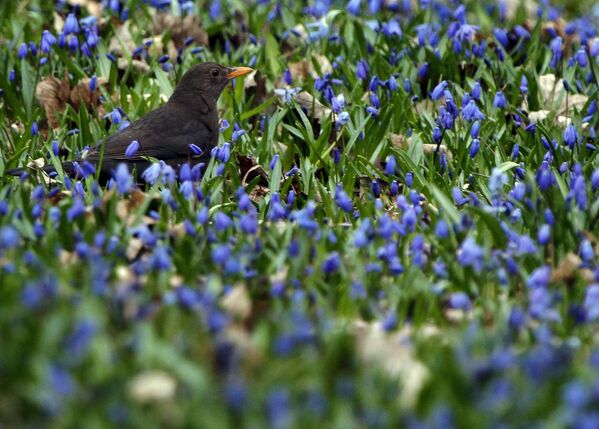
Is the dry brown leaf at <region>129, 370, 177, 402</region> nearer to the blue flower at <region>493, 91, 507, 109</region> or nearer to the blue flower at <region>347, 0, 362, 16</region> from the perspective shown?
the blue flower at <region>493, 91, 507, 109</region>

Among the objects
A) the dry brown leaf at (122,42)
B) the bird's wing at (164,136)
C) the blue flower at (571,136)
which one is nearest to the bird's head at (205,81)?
the bird's wing at (164,136)

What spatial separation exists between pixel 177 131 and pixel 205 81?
20.3 inches

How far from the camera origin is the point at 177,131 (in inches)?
242

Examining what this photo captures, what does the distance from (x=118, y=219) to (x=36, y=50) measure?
10.2 feet

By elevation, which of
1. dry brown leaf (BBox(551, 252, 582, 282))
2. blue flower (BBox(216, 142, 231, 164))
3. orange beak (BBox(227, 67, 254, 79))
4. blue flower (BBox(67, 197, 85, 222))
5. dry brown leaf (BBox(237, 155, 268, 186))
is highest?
blue flower (BBox(67, 197, 85, 222))

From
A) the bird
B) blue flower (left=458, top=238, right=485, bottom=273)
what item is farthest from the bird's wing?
blue flower (left=458, top=238, right=485, bottom=273)

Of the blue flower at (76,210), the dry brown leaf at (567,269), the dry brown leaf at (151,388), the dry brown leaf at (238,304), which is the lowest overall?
the dry brown leaf at (567,269)

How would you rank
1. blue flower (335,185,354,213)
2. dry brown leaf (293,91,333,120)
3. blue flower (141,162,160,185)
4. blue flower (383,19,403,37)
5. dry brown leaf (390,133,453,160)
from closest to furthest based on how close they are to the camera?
blue flower (335,185,354,213) < blue flower (141,162,160,185) < dry brown leaf (390,133,453,160) < dry brown leaf (293,91,333,120) < blue flower (383,19,403,37)

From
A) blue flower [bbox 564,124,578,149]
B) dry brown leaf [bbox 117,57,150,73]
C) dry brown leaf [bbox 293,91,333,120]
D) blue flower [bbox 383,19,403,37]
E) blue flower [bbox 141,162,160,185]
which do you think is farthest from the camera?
blue flower [bbox 383,19,403,37]

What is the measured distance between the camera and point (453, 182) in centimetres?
556

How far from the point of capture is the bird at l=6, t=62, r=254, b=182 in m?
5.70

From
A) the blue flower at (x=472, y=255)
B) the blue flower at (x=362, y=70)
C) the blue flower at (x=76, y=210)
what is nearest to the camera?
the blue flower at (x=472, y=255)

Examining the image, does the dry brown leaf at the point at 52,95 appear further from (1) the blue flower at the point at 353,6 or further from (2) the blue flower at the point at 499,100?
(2) the blue flower at the point at 499,100

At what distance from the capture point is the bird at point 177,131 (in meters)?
5.70
